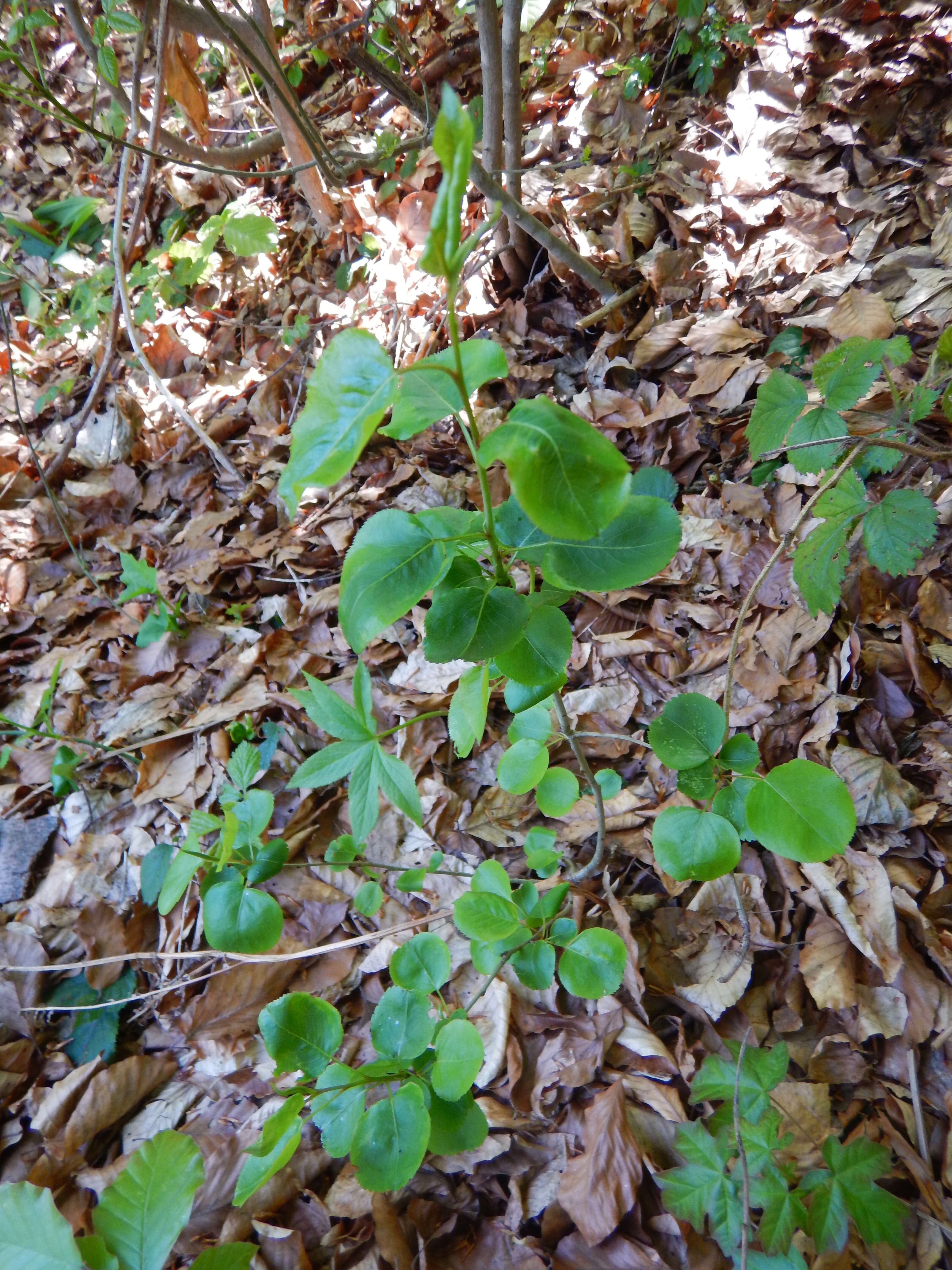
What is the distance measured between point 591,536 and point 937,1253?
1.26 metres

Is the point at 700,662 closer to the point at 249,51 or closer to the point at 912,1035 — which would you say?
the point at 912,1035

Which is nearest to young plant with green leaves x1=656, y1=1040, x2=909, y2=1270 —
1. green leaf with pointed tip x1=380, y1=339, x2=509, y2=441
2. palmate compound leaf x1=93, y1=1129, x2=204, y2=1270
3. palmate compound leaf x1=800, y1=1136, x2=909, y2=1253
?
palmate compound leaf x1=800, y1=1136, x2=909, y2=1253

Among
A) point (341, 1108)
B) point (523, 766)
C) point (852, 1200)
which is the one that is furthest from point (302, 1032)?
point (852, 1200)

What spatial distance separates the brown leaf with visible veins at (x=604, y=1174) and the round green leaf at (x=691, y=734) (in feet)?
2.37

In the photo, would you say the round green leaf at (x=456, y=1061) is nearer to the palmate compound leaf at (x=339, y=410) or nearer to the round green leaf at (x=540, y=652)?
the round green leaf at (x=540, y=652)

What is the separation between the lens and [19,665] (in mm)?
2422

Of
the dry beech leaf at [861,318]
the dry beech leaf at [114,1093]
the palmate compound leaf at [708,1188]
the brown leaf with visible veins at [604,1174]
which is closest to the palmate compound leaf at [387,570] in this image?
the palmate compound leaf at [708,1188]

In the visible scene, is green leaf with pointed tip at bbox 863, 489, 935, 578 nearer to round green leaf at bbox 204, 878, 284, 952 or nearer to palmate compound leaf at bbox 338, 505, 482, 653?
palmate compound leaf at bbox 338, 505, 482, 653

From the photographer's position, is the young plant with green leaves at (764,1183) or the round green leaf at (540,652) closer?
the round green leaf at (540,652)

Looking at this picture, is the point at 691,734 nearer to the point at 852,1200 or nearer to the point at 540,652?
the point at 540,652

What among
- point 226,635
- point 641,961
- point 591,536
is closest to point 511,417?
point 591,536

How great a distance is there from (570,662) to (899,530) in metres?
0.82

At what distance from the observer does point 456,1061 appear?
855mm

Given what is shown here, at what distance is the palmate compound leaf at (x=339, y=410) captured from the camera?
0.48 m
